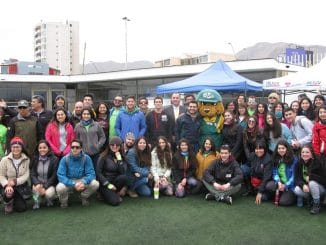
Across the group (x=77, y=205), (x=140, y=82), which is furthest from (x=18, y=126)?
(x=140, y=82)

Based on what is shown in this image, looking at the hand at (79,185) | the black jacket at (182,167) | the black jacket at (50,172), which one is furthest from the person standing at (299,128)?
the black jacket at (50,172)

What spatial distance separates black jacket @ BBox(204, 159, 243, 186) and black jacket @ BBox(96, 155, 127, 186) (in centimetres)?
126

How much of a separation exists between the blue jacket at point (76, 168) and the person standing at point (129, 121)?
1028 millimetres

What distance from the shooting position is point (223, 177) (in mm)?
5781

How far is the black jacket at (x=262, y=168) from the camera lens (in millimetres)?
5656

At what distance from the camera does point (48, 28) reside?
90.5 metres

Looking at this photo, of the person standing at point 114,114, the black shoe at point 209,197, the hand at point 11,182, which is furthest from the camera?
the person standing at point 114,114

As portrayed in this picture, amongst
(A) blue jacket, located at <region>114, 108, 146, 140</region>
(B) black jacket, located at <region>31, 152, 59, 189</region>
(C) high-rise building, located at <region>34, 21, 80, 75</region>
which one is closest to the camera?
(B) black jacket, located at <region>31, 152, 59, 189</region>

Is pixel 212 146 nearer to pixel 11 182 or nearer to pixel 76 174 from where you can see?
pixel 76 174

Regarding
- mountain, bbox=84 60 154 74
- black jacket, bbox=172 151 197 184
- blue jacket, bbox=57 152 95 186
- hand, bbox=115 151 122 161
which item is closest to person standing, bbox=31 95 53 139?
blue jacket, bbox=57 152 95 186

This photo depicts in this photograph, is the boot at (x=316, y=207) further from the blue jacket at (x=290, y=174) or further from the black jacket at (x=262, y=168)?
the black jacket at (x=262, y=168)

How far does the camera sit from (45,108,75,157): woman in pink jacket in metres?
5.70

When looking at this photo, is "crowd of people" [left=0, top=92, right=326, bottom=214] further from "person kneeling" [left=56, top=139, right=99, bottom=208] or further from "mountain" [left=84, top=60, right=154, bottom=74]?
"mountain" [left=84, top=60, right=154, bottom=74]

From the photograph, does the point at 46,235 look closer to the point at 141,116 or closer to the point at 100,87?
the point at 141,116
